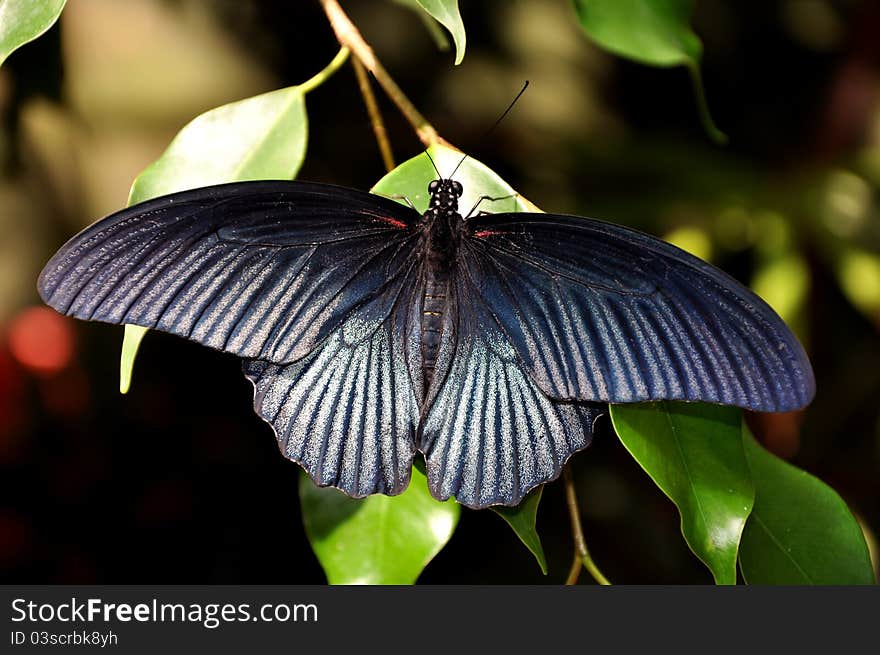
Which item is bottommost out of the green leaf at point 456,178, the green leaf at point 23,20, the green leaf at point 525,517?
the green leaf at point 525,517

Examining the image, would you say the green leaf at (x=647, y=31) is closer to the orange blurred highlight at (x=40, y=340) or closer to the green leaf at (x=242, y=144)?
the green leaf at (x=242, y=144)

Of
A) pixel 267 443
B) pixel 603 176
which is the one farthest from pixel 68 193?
pixel 603 176

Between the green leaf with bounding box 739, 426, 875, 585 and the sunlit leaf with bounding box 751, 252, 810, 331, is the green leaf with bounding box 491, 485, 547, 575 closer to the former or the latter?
the green leaf with bounding box 739, 426, 875, 585

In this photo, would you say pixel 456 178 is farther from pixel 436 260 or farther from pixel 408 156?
pixel 408 156

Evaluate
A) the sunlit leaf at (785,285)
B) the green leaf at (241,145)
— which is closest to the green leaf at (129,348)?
the green leaf at (241,145)

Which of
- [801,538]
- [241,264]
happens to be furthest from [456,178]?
[801,538]

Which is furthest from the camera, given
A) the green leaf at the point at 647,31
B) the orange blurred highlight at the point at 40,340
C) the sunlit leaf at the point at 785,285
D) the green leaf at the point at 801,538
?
the sunlit leaf at the point at 785,285
